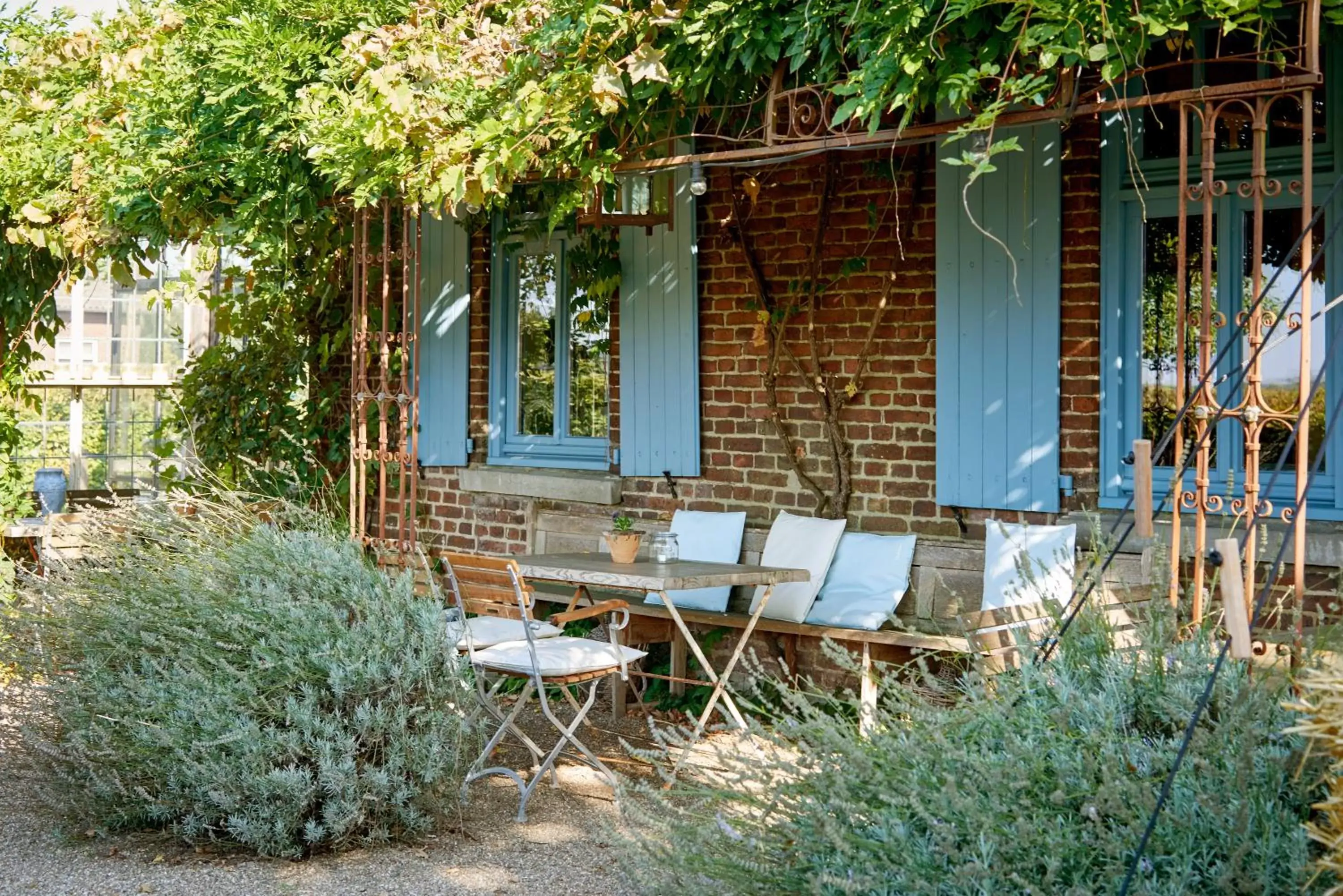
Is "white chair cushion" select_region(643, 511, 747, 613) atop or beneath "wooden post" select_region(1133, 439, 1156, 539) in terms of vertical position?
beneath

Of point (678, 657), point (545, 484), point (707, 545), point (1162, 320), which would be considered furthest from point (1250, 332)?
point (545, 484)

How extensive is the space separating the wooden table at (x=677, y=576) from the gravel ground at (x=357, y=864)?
617mm

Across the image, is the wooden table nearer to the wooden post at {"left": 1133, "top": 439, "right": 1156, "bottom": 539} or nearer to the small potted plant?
the small potted plant

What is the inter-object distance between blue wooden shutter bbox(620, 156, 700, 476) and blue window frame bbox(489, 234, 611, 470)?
0.32 metres

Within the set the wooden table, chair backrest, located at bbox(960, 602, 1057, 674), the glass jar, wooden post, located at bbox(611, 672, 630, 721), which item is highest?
the glass jar

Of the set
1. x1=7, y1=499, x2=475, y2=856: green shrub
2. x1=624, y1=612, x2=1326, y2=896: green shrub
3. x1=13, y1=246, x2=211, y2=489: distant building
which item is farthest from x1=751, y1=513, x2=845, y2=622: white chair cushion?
x1=13, y1=246, x2=211, y2=489: distant building

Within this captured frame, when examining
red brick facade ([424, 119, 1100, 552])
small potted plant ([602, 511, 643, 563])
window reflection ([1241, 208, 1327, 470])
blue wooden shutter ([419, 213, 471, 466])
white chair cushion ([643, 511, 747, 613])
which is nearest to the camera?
window reflection ([1241, 208, 1327, 470])

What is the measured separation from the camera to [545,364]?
7582 mm

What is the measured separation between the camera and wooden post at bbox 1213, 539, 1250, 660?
238cm

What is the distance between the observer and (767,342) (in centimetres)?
644

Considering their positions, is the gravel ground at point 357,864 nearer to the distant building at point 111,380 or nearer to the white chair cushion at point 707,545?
the white chair cushion at point 707,545

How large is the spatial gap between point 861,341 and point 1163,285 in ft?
4.33

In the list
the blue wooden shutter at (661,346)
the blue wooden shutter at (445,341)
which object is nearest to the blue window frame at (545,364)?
the blue wooden shutter at (445,341)

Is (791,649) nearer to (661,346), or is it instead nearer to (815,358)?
(815,358)
